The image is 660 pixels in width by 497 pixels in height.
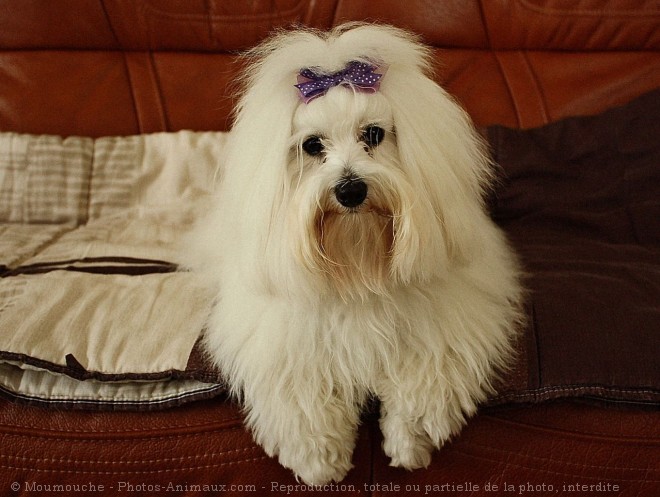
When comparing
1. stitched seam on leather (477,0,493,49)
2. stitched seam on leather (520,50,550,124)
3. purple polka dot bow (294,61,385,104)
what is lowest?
purple polka dot bow (294,61,385,104)

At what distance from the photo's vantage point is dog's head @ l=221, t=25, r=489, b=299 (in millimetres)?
943

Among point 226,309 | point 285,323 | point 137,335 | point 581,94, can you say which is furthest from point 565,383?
point 581,94

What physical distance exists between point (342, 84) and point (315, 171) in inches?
6.2

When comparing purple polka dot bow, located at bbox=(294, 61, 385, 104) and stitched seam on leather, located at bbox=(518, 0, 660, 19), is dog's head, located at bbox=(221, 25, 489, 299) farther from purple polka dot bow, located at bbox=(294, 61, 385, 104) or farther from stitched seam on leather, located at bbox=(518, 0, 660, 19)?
stitched seam on leather, located at bbox=(518, 0, 660, 19)

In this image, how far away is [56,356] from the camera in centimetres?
111

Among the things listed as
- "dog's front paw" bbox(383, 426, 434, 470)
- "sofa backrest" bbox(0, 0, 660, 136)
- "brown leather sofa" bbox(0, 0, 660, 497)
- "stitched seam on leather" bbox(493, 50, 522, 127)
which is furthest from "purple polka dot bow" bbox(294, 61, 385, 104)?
"stitched seam on leather" bbox(493, 50, 522, 127)

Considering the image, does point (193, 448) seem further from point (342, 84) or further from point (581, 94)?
point (581, 94)

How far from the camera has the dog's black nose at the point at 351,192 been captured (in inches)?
36.6

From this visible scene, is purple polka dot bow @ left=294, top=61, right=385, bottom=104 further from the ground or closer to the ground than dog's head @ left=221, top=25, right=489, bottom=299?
further from the ground

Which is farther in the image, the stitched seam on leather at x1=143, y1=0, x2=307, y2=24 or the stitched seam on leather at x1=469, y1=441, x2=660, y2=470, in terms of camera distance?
the stitched seam on leather at x1=143, y1=0, x2=307, y2=24

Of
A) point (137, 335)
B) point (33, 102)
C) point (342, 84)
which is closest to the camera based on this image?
point (342, 84)

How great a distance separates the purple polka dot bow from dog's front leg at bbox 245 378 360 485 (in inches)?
21.4

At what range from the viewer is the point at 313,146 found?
1005mm

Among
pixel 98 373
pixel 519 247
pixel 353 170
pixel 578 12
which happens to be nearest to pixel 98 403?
pixel 98 373
